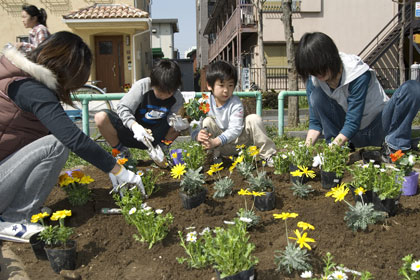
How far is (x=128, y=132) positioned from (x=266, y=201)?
170 cm

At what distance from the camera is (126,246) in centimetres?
203

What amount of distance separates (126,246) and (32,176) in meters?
0.76

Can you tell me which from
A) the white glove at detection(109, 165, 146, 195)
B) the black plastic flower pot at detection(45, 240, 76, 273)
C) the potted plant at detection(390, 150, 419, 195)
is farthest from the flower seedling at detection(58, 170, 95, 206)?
the potted plant at detection(390, 150, 419, 195)

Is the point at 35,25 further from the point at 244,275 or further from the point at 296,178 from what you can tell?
the point at 244,275

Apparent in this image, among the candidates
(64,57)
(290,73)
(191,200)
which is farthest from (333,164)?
(290,73)

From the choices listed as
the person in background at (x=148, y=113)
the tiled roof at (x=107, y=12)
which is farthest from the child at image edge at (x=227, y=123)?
the tiled roof at (x=107, y=12)

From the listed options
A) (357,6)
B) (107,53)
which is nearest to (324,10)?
(357,6)

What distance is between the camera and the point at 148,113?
3514 millimetres

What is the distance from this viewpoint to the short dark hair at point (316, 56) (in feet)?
8.85

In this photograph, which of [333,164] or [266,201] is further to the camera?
[333,164]

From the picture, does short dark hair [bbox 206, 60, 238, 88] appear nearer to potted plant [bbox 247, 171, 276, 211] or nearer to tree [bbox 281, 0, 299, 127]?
potted plant [bbox 247, 171, 276, 211]

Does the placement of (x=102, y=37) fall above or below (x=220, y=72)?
above

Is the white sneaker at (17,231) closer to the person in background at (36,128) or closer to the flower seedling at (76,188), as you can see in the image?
the person in background at (36,128)

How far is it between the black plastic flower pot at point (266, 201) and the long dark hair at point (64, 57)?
1317 mm
